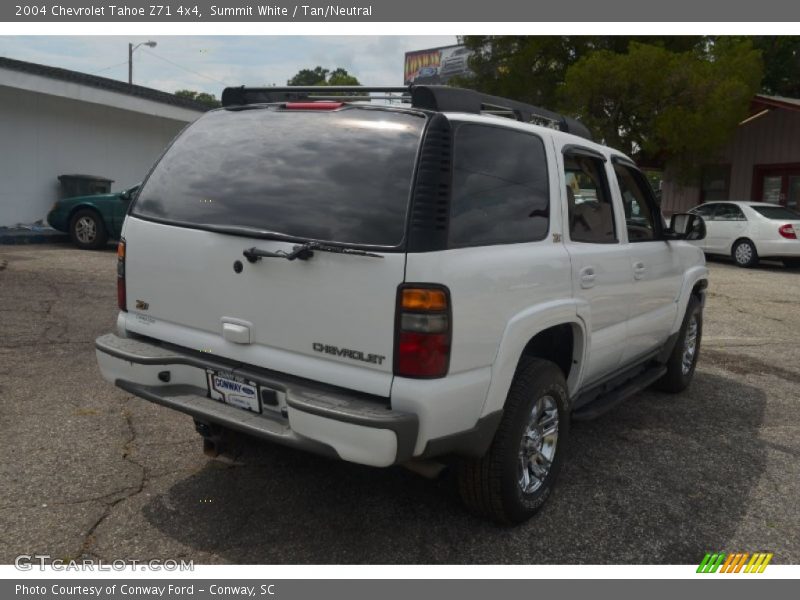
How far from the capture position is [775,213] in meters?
15.6

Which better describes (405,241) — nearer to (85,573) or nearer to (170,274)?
(170,274)

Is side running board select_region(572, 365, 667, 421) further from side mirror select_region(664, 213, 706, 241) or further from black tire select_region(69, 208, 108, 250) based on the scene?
black tire select_region(69, 208, 108, 250)

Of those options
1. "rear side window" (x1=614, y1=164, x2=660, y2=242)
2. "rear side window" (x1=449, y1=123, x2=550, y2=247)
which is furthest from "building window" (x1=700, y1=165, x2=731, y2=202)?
"rear side window" (x1=449, y1=123, x2=550, y2=247)

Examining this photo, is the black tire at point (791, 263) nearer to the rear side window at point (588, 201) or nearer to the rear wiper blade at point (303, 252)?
the rear side window at point (588, 201)

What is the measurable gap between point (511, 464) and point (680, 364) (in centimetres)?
301

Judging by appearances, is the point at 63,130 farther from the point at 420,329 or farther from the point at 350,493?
the point at 420,329

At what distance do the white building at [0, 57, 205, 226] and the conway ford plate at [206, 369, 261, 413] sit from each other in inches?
479

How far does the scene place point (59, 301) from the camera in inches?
323

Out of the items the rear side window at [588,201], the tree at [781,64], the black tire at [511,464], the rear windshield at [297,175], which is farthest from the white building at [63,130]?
the tree at [781,64]

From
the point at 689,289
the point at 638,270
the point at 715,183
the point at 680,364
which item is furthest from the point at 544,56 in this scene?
the point at 638,270

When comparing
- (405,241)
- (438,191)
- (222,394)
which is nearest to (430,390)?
(405,241)

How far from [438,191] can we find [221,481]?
198 centimetres

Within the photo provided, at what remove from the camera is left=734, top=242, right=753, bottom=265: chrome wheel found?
619 inches

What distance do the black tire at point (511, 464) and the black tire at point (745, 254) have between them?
45.8ft
